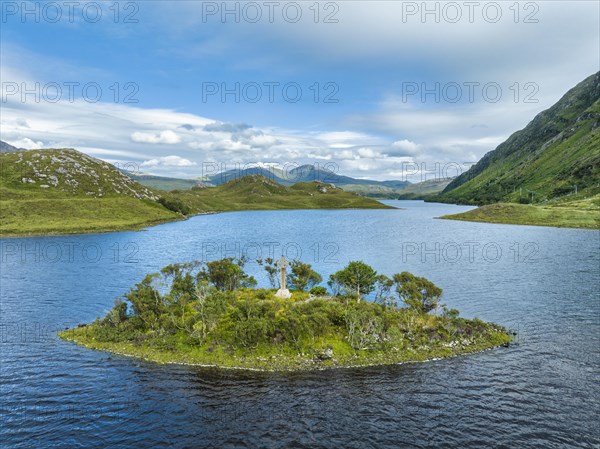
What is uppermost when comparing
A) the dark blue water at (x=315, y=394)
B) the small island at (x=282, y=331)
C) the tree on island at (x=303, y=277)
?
the tree on island at (x=303, y=277)

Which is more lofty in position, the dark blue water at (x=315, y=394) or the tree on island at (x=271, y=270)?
the tree on island at (x=271, y=270)

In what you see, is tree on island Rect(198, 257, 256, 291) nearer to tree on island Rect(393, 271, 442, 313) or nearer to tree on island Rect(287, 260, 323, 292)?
tree on island Rect(287, 260, 323, 292)

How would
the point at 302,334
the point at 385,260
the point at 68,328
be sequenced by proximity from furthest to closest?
the point at 385,260 < the point at 68,328 < the point at 302,334

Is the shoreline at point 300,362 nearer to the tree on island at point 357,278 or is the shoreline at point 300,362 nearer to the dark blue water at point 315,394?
the dark blue water at point 315,394

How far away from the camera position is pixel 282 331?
51.6 meters

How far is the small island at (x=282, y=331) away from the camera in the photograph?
49062 mm

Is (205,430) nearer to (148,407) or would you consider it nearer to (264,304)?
(148,407)

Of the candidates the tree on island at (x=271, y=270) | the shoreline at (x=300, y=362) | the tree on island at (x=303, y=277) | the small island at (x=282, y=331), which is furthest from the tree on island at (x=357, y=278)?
the shoreline at (x=300, y=362)

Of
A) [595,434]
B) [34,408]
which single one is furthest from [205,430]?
[595,434]

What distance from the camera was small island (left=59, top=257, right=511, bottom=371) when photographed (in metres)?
49.1

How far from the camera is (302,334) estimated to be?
5225cm

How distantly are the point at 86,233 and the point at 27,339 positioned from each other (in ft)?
456

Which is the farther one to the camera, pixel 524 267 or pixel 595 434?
pixel 524 267

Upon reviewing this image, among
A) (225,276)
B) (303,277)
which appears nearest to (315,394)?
(303,277)
